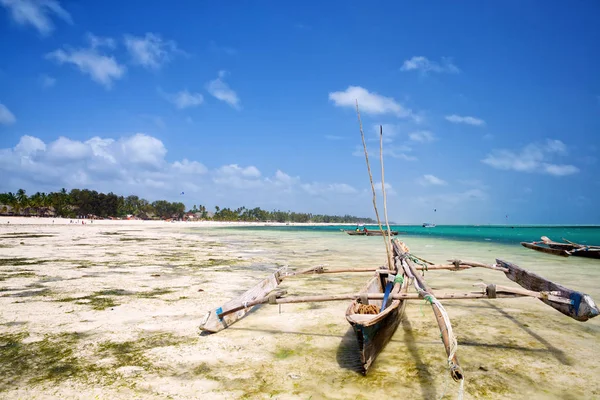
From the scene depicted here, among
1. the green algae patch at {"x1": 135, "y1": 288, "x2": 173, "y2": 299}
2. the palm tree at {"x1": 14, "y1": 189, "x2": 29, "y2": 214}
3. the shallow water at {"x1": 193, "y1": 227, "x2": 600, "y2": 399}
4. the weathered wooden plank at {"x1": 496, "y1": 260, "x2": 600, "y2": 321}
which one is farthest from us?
the palm tree at {"x1": 14, "y1": 189, "x2": 29, "y2": 214}

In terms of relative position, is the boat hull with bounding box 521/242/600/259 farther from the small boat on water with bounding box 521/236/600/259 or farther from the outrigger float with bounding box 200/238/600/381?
the outrigger float with bounding box 200/238/600/381

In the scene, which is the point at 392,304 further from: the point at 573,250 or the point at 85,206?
the point at 85,206

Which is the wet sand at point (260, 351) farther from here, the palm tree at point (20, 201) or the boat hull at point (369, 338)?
the palm tree at point (20, 201)

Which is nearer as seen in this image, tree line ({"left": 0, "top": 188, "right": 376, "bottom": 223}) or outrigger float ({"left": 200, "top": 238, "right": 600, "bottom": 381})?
outrigger float ({"left": 200, "top": 238, "right": 600, "bottom": 381})

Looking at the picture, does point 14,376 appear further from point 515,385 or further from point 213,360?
point 515,385

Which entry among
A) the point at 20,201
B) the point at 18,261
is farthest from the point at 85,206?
the point at 18,261

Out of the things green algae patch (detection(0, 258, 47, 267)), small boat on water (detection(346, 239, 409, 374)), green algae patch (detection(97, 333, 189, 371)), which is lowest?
green algae patch (detection(0, 258, 47, 267))

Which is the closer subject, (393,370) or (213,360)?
(393,370)

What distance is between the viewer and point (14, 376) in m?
3.49

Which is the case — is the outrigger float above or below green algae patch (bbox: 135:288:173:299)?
above

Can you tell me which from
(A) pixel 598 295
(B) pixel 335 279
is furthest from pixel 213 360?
(A) pixel 598 295

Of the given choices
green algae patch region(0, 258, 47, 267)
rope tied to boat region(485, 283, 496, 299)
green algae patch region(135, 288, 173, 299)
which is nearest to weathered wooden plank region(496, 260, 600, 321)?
rope tied to boat region(485, 283, 496, 299)

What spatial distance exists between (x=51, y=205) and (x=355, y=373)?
12168 cm

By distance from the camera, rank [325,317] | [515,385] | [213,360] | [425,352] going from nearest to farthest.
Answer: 1. [515,385]
2. [213,360]
3. [425,352]
4. [325,317]
